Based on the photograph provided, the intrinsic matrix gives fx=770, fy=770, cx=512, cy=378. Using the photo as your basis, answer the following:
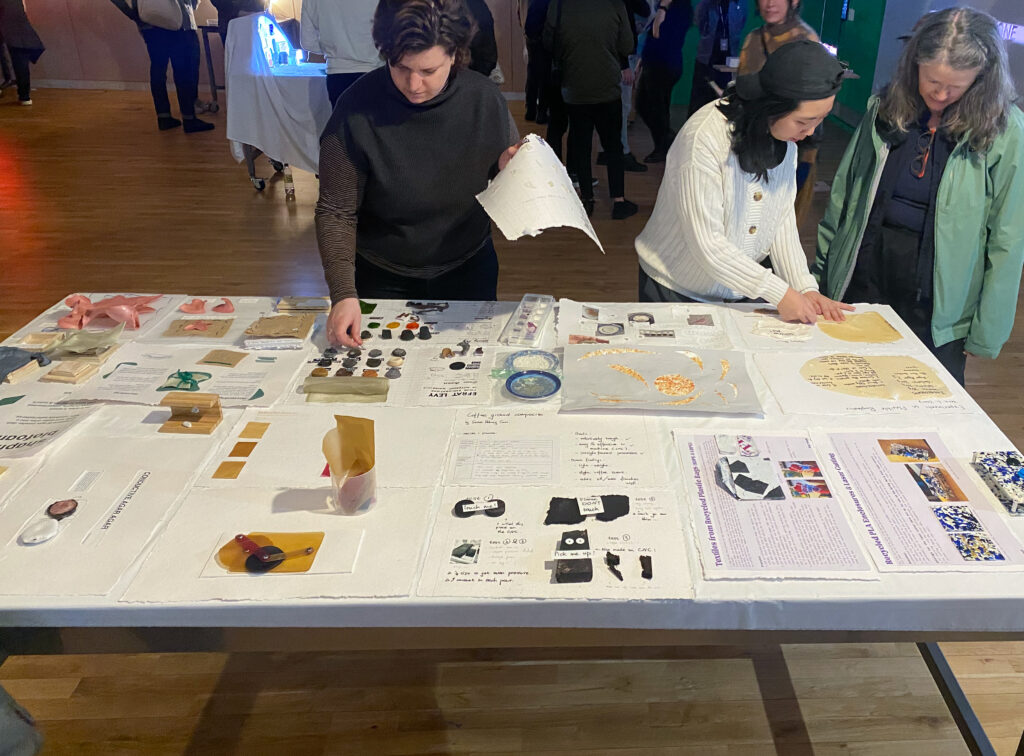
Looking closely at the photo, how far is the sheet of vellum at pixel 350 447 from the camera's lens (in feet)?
3.48

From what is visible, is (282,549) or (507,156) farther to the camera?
(507,156)

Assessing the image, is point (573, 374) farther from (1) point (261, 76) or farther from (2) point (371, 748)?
(1) point (261, 76)

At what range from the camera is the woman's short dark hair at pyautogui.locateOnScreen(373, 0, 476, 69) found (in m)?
1.40

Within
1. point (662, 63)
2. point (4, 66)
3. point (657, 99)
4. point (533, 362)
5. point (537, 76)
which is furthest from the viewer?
point (4, 66)

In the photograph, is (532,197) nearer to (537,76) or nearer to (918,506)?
(918,506)

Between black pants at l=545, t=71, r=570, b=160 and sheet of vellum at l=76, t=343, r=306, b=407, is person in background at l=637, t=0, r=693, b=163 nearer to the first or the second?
black pants at l=545, t=71, r=570, b=160

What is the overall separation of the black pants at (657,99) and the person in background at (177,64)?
11.7 ft

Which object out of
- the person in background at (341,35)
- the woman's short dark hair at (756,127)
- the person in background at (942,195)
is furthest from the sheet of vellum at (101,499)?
the person in background at (341,35)

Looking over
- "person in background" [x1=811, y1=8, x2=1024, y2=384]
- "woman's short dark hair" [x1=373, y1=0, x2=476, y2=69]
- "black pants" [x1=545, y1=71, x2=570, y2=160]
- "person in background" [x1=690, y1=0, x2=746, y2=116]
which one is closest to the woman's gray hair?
"person in background" [x1=811, y1=8, x2=1024, y2=384]

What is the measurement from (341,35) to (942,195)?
295cm

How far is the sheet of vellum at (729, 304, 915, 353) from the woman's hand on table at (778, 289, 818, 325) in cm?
1

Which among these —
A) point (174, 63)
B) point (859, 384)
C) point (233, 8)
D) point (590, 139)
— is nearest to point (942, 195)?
point (859, 384)

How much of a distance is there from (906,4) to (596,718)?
18.0ft

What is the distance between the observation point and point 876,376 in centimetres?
145
